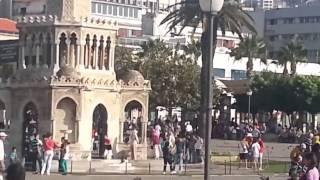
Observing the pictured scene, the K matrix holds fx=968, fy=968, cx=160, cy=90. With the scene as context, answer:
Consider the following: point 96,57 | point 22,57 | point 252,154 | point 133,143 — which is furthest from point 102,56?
point 252,154

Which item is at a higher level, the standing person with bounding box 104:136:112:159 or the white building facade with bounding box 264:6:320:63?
the white building facade with bounding box 264:6:320:63

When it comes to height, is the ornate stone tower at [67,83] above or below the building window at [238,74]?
below

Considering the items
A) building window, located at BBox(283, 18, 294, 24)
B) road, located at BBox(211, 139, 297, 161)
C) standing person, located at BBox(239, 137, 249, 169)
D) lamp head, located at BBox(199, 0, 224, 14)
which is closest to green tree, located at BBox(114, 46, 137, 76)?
road, located at BBox(211, 139, 297, 161)

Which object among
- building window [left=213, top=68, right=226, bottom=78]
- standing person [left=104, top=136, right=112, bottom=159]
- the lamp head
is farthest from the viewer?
building window [left=213, top=68, right=226, bottom=78]

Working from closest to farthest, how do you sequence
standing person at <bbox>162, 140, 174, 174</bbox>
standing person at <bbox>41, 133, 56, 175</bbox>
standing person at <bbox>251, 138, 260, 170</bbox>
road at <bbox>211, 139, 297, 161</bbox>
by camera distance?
standing person at <bbox>41, 133, 56, 175</bbox> → standing person at <bbox>162, 140, 174, 174</bbox> → standing person at <bbox>251, 138, 260, 170</bbox> → road at <bbox>211, 139, 297, 161</bbox>

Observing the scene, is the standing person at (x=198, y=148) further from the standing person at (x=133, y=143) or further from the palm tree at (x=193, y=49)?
the palm tree at (x=193, y=49)

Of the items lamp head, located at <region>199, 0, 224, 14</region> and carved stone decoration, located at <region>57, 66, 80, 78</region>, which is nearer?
lamp head, located at <region>199, 0, 224, 14</region>

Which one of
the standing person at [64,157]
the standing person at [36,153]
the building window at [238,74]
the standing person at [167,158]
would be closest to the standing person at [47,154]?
the standing person at [36,153]

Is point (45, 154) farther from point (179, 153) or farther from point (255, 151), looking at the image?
point (255, 151)

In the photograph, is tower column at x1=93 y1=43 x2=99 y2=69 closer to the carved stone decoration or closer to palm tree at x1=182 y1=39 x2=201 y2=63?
the carved stone decoration

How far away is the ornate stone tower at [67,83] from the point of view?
44719 mm

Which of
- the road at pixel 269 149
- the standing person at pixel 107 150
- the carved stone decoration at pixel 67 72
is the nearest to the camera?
the standing person at pixel 107 150

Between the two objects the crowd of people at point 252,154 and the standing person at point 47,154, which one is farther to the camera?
the crowd of people at point 252,154

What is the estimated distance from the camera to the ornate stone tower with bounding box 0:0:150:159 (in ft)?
147
